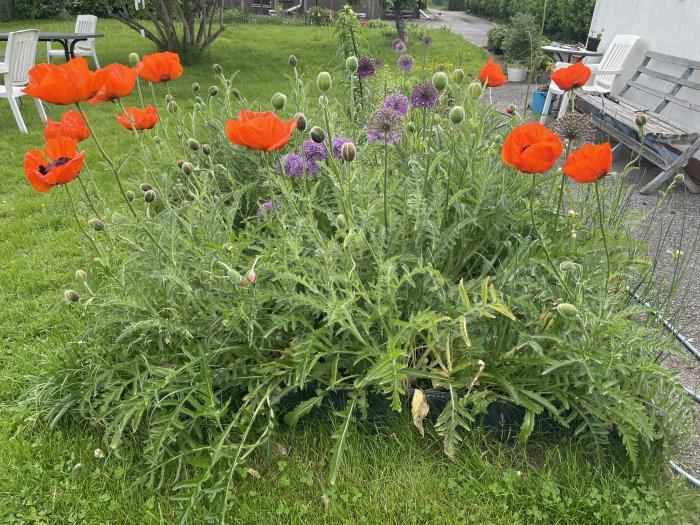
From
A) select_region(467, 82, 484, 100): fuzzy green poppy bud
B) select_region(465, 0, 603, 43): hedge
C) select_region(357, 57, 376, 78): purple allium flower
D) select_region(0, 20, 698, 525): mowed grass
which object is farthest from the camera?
select_region(465, 0, 603, 43): hedge

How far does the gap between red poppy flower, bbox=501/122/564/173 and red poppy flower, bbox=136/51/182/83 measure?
1436mm

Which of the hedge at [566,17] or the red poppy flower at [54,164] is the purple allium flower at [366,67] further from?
the hedge at [566,17]

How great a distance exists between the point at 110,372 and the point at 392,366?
3.35ft

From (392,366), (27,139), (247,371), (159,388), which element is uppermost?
(392,366)

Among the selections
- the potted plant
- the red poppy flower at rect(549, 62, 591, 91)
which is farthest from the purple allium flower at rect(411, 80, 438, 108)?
the potted plant

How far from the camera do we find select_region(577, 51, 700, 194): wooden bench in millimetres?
4195

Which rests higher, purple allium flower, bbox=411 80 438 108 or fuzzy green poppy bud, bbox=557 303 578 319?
purple allium flower, bbox=411 80 438 108

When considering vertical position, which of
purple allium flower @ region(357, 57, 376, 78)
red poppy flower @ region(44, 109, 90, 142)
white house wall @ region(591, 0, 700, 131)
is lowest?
white house wall @ region(591, 0, 700, 131)

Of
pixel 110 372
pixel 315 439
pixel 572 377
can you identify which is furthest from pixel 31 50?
pixel 572 377

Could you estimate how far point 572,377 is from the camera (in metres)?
1.77

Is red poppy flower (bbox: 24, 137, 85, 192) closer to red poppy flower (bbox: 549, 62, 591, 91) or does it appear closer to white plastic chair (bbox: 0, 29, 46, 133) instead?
red poppy flower (bbox: 549, 62, 591, 91)

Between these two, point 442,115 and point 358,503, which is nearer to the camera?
point 358,503

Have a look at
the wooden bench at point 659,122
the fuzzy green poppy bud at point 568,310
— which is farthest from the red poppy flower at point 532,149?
the wooden bench at point 659,122

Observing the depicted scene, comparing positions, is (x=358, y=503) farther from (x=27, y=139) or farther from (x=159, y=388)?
(x=27, y=139)
